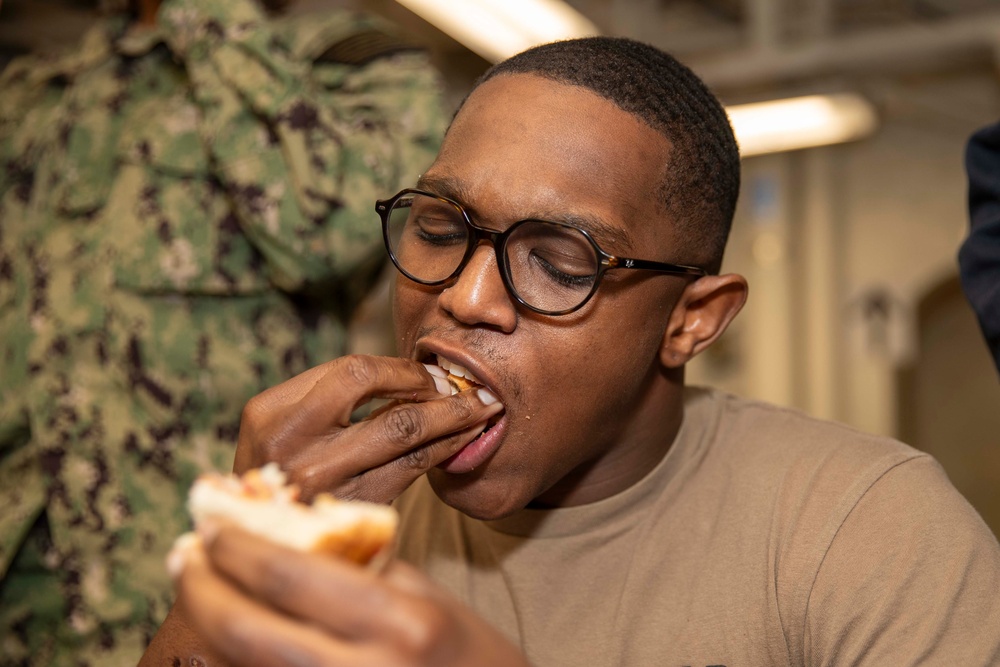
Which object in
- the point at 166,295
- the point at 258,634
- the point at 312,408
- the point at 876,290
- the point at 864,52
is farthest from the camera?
the point at 876,290

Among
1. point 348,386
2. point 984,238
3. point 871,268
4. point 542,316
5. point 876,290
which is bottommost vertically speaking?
point 348,386

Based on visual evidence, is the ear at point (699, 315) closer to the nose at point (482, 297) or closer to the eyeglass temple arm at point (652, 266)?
the eyeglass temple arm at point (652, 266)

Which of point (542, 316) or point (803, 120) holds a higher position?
point (803, 120)

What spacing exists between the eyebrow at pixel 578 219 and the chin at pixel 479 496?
402 millimetres

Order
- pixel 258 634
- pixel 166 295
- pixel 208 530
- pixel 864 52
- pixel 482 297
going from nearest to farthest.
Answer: pixel 258 634, pixel 208 530, pixel 482 297, pixel 166 295, pixel 864 52

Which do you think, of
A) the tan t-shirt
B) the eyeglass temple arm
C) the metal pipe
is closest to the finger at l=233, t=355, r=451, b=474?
the eyeglass temple arm

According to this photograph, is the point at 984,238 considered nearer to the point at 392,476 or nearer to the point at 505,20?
the point at 392,476

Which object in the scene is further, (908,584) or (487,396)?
(487,396)

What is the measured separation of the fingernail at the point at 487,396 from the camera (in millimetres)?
1436

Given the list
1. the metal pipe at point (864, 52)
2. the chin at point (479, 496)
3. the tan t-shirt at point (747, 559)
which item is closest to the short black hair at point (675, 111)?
the tan t-shirt at point (747, 559)

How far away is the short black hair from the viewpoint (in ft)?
5.12

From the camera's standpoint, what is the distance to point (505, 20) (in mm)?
3988

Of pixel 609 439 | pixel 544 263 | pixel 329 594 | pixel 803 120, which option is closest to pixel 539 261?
pixel 544 263

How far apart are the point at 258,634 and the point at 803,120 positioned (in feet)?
21.0
